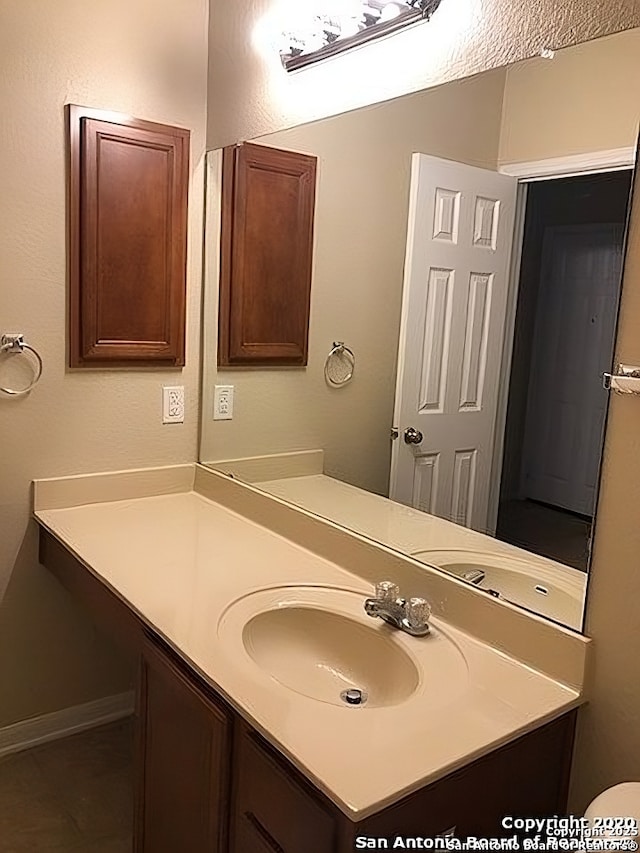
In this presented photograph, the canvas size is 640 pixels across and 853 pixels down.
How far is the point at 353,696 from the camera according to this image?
4.92 feet

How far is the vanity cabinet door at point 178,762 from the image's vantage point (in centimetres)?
134

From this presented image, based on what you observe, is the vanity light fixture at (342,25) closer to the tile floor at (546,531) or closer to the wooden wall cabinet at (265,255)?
the wooden wall cabinet at (265,255)

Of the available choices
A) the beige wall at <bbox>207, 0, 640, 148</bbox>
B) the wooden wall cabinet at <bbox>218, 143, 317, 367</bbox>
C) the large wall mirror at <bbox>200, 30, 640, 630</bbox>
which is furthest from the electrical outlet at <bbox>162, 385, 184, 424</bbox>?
the beige wall at <bbox>207, 0, 640, 148</bbox>

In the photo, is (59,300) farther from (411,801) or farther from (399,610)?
(411,801)

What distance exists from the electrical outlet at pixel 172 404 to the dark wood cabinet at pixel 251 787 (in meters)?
0.85

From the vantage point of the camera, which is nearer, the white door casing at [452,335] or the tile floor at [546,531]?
the tile floor at [546,531]

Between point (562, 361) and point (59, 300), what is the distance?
149cm

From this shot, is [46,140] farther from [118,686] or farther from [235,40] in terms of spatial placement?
[118,686]

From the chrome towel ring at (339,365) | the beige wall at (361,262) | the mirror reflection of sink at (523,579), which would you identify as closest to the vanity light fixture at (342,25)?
the beige wall at (361,262)

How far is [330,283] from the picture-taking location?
2092 millimetres

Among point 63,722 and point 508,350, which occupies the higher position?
point 508,350

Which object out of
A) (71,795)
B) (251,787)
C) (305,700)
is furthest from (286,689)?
(71,795)

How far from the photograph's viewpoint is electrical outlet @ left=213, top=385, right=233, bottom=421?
95.4 inches

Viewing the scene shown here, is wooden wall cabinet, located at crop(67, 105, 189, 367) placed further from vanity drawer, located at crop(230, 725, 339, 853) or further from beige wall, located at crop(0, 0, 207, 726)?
vanity drawer, located at crop(230, 725, 339, 853)
